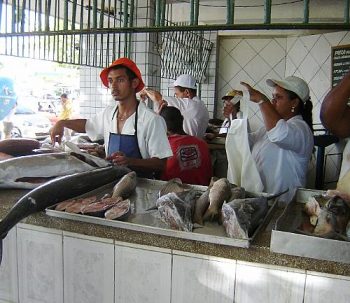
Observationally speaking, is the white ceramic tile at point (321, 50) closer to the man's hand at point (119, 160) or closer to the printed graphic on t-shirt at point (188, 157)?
the printed graphic on t-shirt at point (188, 157)

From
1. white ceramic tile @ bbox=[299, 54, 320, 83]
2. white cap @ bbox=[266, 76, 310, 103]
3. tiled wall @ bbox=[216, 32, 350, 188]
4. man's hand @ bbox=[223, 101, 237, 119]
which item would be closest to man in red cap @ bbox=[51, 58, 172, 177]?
white cap @ bbox=[266, 76, 310, 103]

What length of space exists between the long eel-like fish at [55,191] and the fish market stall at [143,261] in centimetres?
7

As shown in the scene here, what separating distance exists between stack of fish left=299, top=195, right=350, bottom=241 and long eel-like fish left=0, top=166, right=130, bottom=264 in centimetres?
94

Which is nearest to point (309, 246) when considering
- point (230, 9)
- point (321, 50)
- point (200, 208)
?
point (200, 208)

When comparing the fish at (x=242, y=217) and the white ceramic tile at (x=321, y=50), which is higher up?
the white ceramic tile at (x=321, y=50)

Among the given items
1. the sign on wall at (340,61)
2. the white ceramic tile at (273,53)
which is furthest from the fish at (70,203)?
the white ceramic tile at (273,53)

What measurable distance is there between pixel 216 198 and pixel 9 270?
94 centimetres

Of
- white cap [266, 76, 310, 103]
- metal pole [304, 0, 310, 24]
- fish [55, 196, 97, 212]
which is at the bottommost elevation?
fish [55, 196, 97, 212]

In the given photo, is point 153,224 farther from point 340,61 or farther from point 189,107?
point 340,61

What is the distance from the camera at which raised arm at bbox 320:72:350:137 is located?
1.99 m

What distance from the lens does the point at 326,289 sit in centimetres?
121

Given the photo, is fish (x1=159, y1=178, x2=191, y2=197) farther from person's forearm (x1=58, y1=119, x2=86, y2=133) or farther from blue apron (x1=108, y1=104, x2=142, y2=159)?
person's forearm (x1=58, y1=119, x2=86, y2=133)

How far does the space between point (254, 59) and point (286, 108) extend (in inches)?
208

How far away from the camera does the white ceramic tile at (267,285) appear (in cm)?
124
